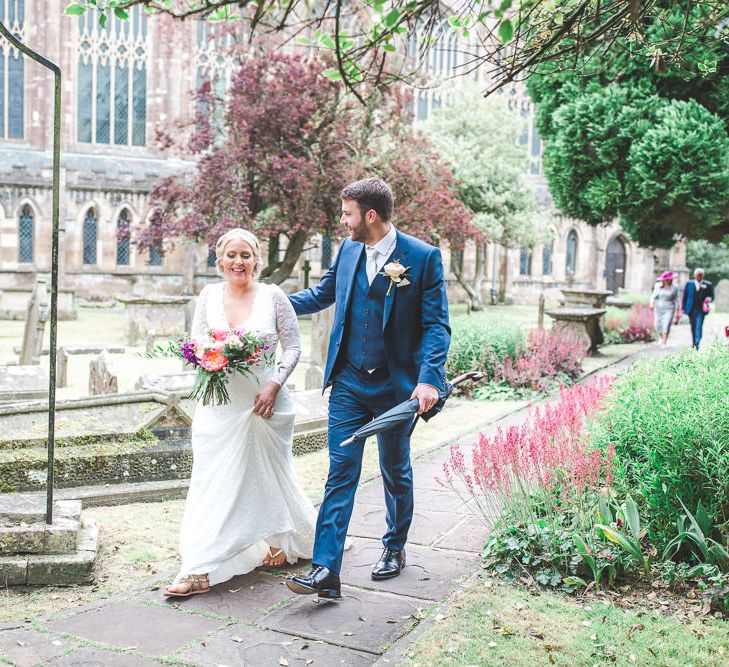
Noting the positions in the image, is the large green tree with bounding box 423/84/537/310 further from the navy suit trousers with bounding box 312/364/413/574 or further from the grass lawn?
the grass lawn

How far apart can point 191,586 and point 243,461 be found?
2.37ft

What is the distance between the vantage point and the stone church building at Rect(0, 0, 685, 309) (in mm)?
32875

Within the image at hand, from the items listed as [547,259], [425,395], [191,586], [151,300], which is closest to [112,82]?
[151,300]

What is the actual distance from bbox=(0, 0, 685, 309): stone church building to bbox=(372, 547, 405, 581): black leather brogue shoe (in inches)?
1112

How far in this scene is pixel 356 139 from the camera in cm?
2161

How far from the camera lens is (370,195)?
458 centimetres

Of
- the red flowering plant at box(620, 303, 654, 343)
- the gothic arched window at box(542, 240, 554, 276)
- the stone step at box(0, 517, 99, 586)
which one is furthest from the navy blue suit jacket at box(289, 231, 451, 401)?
the gothic arched window at box(542, 240, 554, 276)

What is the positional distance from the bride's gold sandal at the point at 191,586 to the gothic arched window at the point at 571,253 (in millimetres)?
40602

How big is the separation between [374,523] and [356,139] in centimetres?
1686

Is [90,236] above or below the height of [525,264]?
above

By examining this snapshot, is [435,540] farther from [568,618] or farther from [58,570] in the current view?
[58,570]

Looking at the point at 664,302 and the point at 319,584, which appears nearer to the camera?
the point at 319,584

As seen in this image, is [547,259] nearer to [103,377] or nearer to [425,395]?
[103,377]

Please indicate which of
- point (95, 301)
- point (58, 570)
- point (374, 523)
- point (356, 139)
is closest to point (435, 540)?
point (374, 523)
